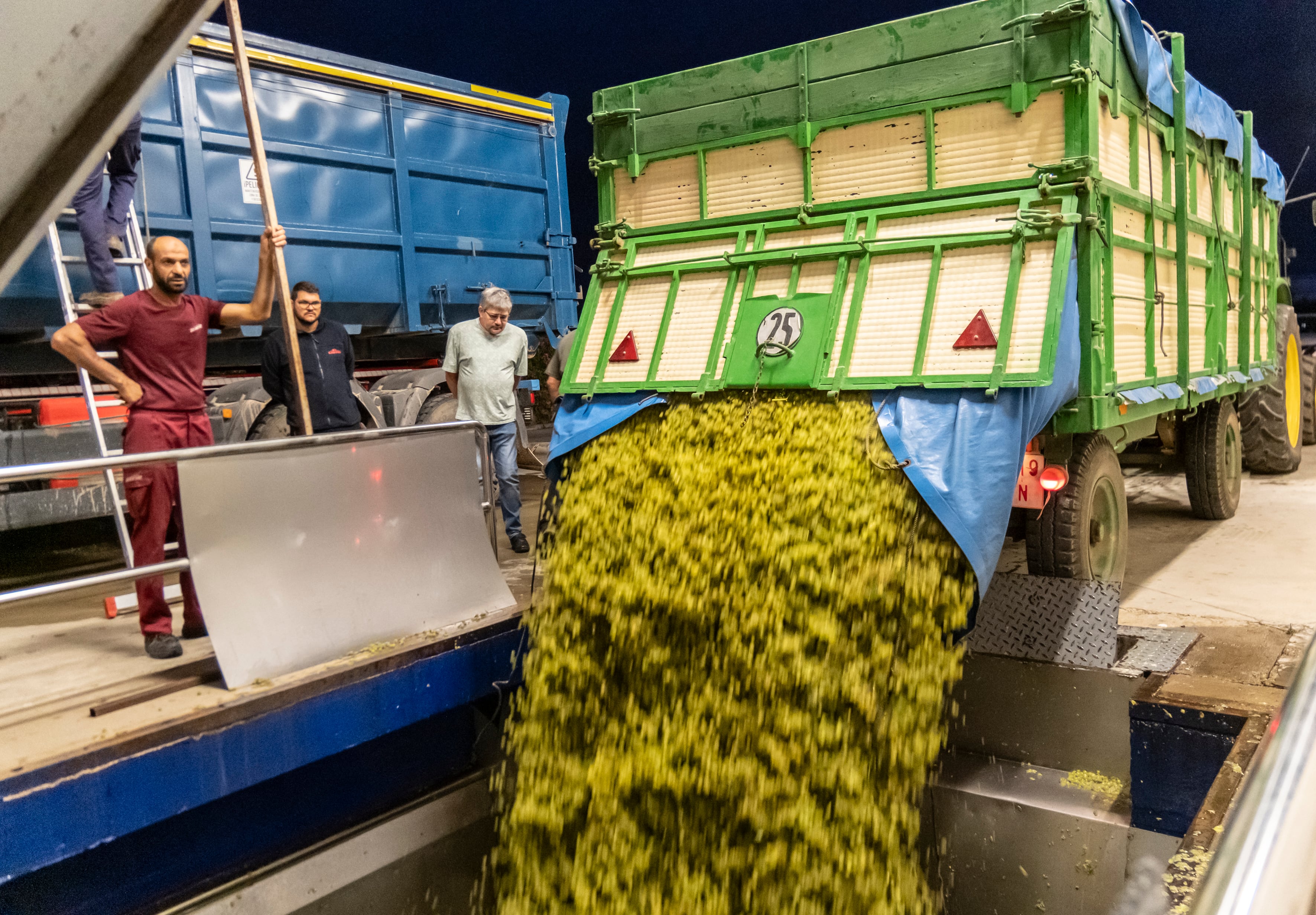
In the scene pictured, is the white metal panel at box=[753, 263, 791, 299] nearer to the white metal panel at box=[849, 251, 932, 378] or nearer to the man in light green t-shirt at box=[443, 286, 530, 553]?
the white metal panel at box=[849, 251, 932, 378]

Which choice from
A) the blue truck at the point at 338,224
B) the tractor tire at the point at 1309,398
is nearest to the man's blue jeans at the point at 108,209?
the blue truck at the point at 338,224

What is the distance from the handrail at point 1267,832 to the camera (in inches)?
29.9

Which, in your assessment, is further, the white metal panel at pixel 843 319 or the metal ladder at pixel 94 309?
the metal ladder at pixel 94 309

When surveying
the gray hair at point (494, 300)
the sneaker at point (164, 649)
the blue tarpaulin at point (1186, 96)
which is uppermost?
the blue tarpaulin at point (1186, 96)

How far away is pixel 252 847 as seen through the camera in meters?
3.66

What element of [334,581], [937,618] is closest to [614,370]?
[334,581]

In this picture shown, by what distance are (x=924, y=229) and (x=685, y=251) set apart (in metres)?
1.24

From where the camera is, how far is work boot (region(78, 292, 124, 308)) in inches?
218

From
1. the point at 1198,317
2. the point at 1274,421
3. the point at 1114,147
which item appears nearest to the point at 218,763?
the point at 1114,147

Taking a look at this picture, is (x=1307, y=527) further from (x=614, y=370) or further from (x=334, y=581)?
(x=334, y=581)

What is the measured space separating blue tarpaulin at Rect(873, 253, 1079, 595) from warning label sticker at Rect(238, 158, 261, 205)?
5.38 m

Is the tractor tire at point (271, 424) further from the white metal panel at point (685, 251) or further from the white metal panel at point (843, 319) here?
the white metal panel at point (843, 319)

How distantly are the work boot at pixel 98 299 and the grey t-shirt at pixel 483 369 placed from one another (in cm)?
191

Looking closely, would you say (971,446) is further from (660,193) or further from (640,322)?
(660,193)
